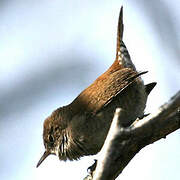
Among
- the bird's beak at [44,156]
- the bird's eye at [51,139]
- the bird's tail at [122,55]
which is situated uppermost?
the bird's tail at [122,55]

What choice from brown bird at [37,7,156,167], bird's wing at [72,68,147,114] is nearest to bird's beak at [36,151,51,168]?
brown bird at [37,7,156,167]

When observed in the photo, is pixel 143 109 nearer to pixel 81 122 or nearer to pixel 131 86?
pixel 131 86

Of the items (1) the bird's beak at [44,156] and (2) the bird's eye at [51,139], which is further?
(1) the bird's beak at [44,156]

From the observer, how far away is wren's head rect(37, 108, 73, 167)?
16.0 feet

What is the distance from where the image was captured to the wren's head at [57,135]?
4.88 metres

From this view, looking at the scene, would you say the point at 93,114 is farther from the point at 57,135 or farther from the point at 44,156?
the point at 44,156

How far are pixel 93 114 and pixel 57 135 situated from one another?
567mm

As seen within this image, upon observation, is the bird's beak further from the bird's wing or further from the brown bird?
the bird's wing

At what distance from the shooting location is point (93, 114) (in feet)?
15.5

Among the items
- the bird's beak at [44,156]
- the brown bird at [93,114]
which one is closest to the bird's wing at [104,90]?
the brown bird at [93,114]

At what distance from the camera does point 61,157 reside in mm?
4934

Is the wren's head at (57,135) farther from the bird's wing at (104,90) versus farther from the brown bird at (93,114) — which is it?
the bird's wing at (104,90)

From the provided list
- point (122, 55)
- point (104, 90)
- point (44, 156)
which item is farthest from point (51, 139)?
point (122, 55)

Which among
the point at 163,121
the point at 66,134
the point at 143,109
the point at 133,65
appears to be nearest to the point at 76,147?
the point at 66,134
